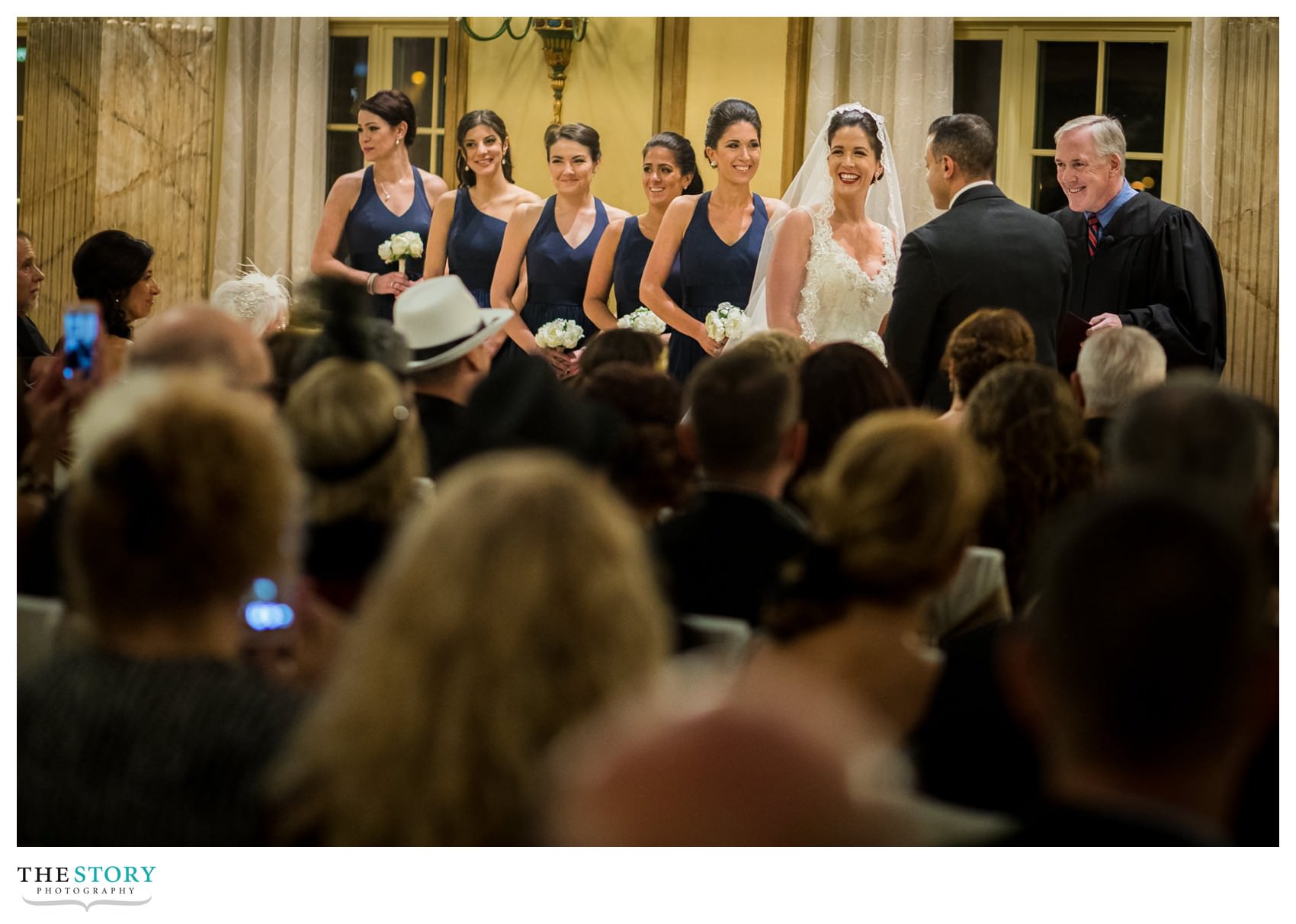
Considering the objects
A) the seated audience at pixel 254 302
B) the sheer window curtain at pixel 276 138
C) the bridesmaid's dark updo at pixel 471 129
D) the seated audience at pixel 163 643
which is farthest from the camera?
the sheer window curtain at pixel 276 138

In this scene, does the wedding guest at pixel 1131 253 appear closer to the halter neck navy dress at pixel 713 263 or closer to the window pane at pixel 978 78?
the halter neck navy dress at pixel 713 263

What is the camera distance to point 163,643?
1548mm

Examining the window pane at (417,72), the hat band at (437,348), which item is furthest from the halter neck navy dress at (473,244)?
the hat band at (437,348)

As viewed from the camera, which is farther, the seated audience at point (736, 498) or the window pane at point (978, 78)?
the window pane at point (978, 78)

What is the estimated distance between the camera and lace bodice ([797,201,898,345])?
5.35 m

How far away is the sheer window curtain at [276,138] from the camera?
746 centimetres

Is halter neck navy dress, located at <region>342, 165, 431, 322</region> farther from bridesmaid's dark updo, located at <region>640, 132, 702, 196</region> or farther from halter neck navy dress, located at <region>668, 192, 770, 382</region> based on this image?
halter neck navy dress, located at <region>668, 192, 770, 382</region>

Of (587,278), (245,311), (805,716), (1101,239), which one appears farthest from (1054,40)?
(805,716)

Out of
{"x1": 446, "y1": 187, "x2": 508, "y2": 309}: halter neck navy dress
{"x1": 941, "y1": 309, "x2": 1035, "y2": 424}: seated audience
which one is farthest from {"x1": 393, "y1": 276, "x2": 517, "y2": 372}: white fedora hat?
{"x1": 446, "y1": 187, "x2": 508, "y2": 309}: halter neck navy dress

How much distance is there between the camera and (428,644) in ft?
4.15

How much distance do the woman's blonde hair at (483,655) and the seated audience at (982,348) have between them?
2.31 meters

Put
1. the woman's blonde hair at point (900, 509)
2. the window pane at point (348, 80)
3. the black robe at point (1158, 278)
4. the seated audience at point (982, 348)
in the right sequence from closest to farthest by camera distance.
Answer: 1. the woman's blonde hair at point (900, 509)
2. the seated audience at point (982, 348)
3. the black robe at point (1158, 278)
4. the window pane at point (348, 80)

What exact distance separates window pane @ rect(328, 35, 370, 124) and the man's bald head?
195 inches

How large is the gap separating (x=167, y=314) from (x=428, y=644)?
179 centimetres
